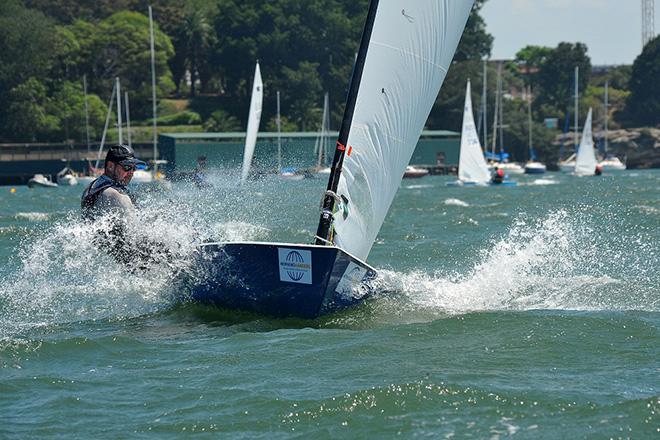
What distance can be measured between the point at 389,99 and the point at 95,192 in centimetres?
293

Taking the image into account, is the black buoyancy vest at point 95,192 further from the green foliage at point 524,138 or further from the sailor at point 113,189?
the green foliage at point 524,138

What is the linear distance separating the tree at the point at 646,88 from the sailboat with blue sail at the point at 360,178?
100645 mm

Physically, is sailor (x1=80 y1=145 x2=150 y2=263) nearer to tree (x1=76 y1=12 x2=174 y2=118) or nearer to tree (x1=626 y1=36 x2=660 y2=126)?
tree (x1=76 y1=12 x2=174 y2=118)

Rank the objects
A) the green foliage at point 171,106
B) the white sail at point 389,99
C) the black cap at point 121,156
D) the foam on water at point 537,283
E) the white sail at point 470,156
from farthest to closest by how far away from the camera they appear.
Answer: the green foliage at point 171,106 → the white sail at point 470,156 → the foam on water at point 537,283 → the white sail at point 389,99 → the black cap at point 121,156

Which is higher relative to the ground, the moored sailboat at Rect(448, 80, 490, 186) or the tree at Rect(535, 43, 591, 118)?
the tree at Rect(535, 43, 591, 118)

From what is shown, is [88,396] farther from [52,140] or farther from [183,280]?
[52,140]

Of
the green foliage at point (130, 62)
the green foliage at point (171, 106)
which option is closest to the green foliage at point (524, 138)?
the green foliage at point (171, 106)

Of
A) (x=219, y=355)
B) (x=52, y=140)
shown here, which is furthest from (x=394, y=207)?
(x=52, y=140)

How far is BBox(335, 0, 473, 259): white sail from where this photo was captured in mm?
11578

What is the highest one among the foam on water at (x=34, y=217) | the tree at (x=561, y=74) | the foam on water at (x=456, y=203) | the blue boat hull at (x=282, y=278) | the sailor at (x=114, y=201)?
the tree at (x=561, y=74)

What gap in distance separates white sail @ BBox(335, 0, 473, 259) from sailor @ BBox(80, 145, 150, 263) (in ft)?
6.47

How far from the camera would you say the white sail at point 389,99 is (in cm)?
1158

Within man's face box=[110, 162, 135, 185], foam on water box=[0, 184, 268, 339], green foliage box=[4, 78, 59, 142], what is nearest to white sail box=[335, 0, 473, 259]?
foam on water box=[0, 184, 268, 339]

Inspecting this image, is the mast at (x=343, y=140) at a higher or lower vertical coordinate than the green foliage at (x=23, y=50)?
lower
